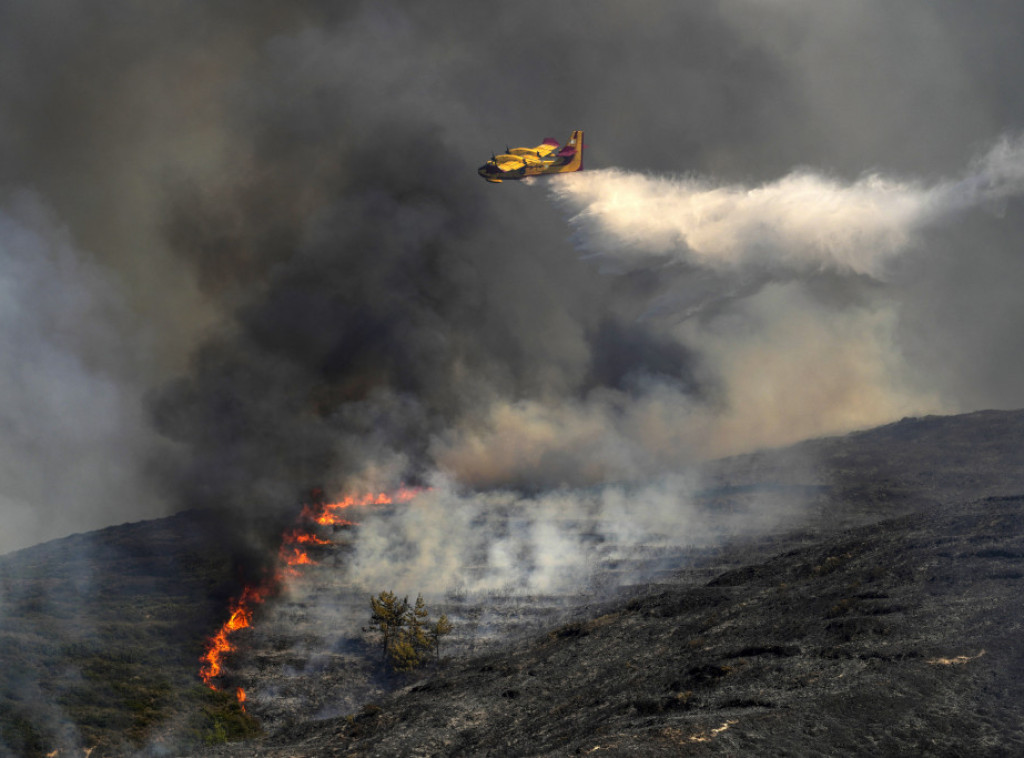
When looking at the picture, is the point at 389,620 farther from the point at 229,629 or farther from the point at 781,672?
the point at 781,672

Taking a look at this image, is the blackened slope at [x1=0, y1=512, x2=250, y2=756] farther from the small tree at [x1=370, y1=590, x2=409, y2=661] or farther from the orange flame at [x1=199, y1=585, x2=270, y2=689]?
the small tree at [x1=370, y1=590, x2=409, y2=661]

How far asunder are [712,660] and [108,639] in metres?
54.1

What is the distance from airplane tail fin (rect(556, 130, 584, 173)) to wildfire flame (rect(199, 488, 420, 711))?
49.9 meters

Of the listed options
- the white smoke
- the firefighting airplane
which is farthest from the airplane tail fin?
the white smoke

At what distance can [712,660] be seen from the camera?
48406 mm

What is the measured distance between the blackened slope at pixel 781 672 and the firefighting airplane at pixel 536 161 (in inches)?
2119

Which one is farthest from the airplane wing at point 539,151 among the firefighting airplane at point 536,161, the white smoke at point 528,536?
the white smoke at point 528,536

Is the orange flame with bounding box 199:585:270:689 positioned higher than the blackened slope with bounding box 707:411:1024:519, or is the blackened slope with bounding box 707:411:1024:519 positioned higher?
the blackened slope with bounding box 707:411:1024:519

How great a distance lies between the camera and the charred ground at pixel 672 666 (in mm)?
36312

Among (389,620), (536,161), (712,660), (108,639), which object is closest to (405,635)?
(389,620)

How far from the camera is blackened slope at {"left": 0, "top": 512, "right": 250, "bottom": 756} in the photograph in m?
52.5

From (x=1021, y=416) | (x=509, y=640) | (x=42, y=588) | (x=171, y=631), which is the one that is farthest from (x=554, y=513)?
(x=1021, y=416)

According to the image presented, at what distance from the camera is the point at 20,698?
2103 inches

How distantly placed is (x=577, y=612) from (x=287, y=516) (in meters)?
43.2
